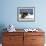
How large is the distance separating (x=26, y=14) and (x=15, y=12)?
376 mm

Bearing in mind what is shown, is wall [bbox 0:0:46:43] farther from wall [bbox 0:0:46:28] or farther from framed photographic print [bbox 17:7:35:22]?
framed photographic print [bbox 17:7:35:22]

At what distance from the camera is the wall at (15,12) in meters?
4.45

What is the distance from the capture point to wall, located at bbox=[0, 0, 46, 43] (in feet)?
14.6

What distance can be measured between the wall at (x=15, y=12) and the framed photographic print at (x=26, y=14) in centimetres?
10

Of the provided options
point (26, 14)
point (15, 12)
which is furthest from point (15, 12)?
point (26, 14)

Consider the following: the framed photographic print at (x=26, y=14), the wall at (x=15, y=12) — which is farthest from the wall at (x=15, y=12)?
the framed photographic print at (x=26, y=14)

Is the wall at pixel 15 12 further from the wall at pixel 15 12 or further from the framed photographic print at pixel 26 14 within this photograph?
the framed photographic print at pixel 26 14

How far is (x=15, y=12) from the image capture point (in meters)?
4.47

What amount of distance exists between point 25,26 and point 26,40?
669 mm

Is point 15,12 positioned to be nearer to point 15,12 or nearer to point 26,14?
point 15,12

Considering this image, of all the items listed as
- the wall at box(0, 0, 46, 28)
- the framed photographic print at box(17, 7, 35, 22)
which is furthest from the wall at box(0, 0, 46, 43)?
the framed photographic print at box(17, 7, 35, 22)

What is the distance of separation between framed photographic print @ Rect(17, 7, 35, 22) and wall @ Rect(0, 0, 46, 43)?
0.10m

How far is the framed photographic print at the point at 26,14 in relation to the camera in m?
4.46

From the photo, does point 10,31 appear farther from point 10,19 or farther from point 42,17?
point 42,17
